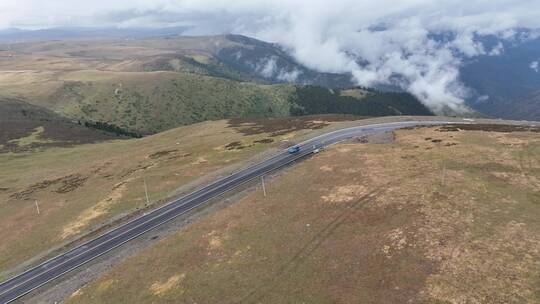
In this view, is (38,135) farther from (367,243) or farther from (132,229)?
(367,243)

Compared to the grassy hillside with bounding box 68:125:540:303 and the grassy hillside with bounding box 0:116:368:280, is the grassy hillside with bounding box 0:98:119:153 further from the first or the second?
the grassy hillside with bounding box 68:125:540:303

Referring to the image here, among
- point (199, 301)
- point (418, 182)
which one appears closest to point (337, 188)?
point (418, 182)

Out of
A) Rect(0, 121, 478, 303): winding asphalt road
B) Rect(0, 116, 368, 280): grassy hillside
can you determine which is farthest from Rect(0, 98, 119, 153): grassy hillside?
Rect(0, 121, 478, 303): winding asphalt road

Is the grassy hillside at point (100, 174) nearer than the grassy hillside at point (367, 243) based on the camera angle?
No

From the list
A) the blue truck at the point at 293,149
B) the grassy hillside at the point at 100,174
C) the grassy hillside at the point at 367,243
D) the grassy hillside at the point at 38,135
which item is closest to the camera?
the grassy hillside at the point at 367,243

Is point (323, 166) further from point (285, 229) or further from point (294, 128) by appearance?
point (294, 128)

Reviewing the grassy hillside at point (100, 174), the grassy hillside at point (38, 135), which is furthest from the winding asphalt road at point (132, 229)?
the grassy hillside at point (38, 135)

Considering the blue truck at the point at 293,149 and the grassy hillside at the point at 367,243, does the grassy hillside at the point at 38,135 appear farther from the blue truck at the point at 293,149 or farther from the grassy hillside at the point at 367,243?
the grassy hillside at the point at 367,243
